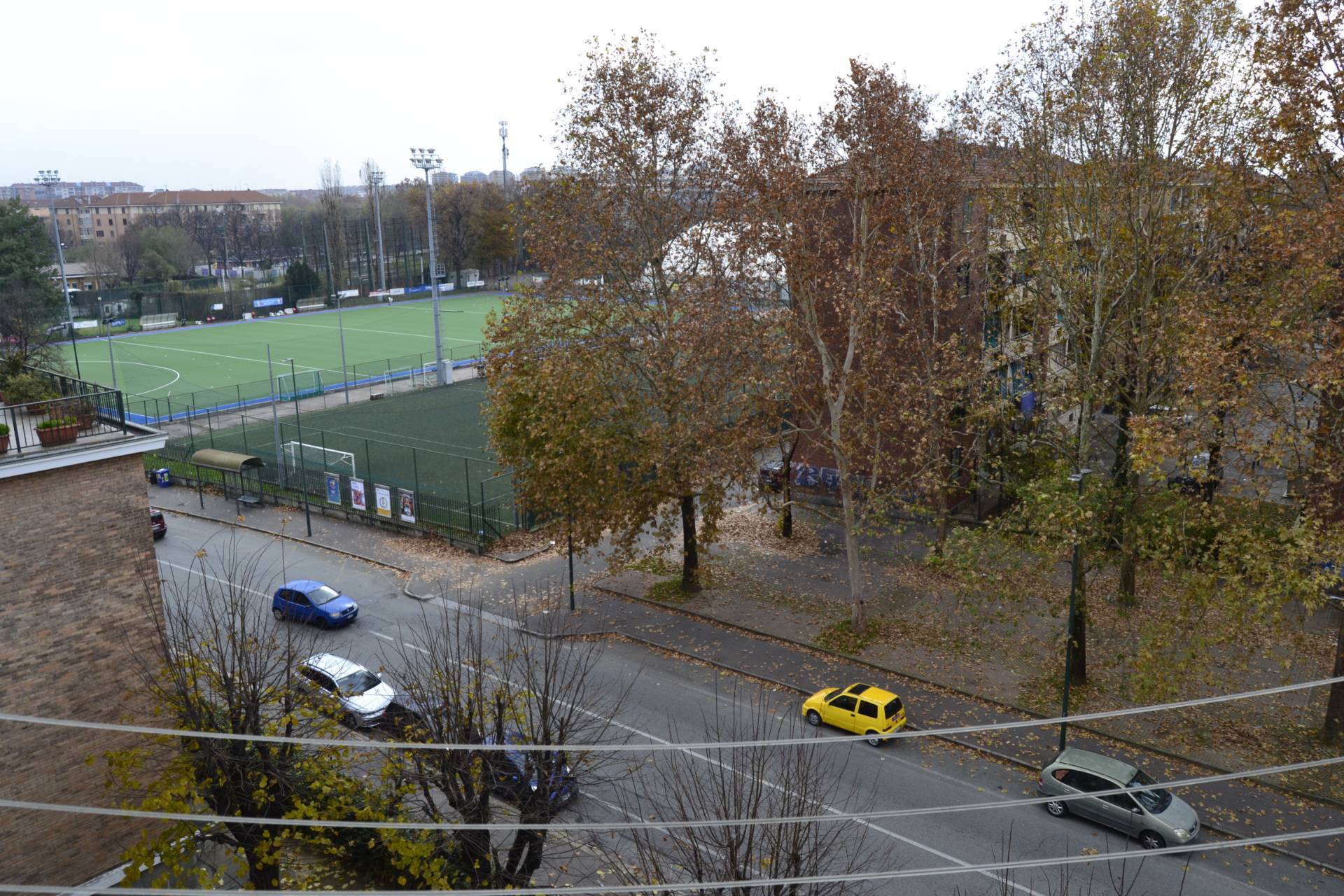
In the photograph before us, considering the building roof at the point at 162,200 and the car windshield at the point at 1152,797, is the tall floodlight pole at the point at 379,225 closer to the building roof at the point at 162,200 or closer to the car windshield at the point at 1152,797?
the building roof at the point at 162,200

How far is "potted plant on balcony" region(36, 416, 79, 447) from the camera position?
1155cm

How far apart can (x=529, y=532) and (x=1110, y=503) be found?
15141mm

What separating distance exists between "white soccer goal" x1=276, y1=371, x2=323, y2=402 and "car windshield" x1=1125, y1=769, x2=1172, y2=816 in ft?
129

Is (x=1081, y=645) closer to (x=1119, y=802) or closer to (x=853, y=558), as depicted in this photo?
(x=853, y=558)

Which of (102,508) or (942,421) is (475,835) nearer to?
(102,508)

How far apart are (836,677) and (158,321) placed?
238 ft

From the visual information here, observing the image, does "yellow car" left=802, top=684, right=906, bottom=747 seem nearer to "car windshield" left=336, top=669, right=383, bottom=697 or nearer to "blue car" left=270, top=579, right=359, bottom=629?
"car windshield" left=336, top=669, right=383, bottom=697

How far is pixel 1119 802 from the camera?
13.4 metres

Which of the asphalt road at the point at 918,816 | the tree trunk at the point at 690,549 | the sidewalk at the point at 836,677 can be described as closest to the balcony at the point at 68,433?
the asphalt road at the point at 918,816

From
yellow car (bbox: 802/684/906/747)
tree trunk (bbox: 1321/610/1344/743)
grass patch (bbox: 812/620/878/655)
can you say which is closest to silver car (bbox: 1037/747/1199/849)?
yellow car (bbox: 802/684/906/747)

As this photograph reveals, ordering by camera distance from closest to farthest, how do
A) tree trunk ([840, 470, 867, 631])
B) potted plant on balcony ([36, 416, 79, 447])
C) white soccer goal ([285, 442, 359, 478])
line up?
potted plant on balcony ([36, 416, 79, 447]) → tree trunk ([840, 470, 867, 631]) → white soccer goal ([285, 442, 359, 478])

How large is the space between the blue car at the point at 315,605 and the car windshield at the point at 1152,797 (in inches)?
617

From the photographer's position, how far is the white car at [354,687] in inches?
639

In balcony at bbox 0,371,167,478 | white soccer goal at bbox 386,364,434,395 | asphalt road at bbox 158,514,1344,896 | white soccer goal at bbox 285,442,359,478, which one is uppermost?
balcony at bbox 0,371,167,478
